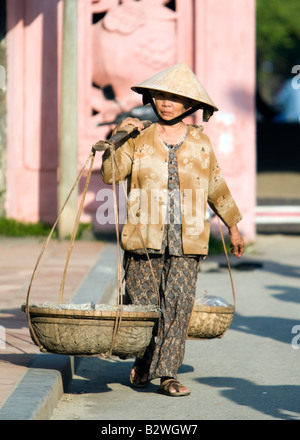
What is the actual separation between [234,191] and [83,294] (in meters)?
5.66

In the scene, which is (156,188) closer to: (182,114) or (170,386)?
(182,114)

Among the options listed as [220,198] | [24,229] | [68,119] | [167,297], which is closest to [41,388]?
[167,297]

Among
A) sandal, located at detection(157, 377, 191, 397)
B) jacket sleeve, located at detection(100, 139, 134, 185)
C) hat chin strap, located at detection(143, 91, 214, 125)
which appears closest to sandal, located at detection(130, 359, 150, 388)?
sandal, located at detection(157, 377, 191, 397)

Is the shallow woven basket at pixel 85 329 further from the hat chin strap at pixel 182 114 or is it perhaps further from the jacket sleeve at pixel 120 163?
the hat chin strap at pixel 182 114

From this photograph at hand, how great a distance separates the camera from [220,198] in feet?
20.1

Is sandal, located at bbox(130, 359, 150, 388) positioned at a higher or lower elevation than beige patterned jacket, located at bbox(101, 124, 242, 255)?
lower

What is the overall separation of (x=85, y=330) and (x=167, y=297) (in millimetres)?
725

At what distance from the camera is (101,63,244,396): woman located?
19.1 feet

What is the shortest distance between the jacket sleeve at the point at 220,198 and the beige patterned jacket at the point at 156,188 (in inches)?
4.8

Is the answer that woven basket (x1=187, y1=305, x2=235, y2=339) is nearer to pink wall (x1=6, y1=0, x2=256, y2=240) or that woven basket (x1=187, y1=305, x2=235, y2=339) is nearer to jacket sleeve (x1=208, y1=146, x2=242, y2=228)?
jacket sleeve (x1=208, y1=146, x2=242, y2=228)

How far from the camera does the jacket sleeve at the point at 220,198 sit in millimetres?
6070

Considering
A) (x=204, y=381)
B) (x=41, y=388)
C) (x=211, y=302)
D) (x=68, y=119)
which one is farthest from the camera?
(x=68, y=119)

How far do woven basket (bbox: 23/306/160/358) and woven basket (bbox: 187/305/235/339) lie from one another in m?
0.64

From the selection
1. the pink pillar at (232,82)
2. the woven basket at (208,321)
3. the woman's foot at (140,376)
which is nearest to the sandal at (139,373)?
the woman's foot at (140,376)
